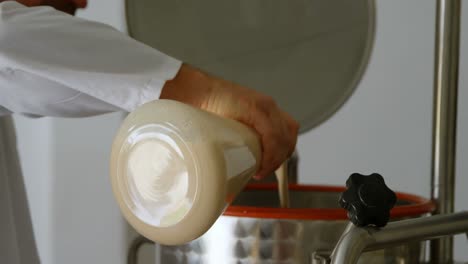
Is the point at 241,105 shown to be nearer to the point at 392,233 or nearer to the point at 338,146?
the point at 392,233

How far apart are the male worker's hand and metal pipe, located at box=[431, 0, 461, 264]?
1.00 feet

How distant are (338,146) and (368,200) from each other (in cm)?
82

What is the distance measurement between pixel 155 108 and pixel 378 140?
86 centimetres

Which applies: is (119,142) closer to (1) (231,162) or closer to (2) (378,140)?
(1) (231,162)

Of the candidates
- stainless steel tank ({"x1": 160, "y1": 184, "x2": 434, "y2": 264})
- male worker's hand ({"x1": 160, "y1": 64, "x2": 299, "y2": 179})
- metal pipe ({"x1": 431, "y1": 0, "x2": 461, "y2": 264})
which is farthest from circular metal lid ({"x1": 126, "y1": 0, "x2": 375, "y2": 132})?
male worker's hand ({"x1": 160, "y1": 64, "x2": 299, "y2": 179})

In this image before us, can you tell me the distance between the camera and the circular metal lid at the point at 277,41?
0.92 m

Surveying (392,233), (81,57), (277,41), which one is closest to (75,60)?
(81,57)

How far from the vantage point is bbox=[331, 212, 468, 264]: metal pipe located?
380mm

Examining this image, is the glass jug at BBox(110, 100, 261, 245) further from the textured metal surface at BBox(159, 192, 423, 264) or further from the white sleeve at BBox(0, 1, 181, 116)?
the textured metal surface at BBox(159, 192, 423, 264)

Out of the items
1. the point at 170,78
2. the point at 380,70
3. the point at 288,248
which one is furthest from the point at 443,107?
the point at 380,70

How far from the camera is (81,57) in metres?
0.44

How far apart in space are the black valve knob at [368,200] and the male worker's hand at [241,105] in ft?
0.17

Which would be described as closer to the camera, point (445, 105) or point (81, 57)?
point (81, 57)

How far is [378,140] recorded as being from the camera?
3.85 feet
